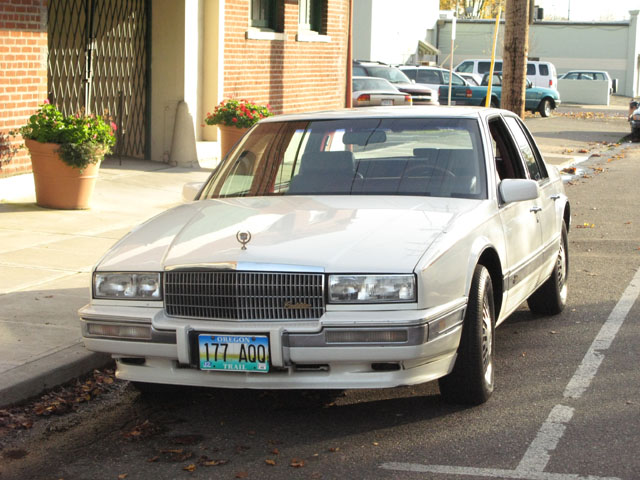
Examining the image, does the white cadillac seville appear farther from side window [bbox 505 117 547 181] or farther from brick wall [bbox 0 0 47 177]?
brick wall [bbox 0 0 47 177]

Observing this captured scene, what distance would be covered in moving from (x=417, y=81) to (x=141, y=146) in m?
21.8

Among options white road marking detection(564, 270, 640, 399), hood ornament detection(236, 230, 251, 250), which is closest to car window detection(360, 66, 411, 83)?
white road marking detection(564, 270, 640, 399)

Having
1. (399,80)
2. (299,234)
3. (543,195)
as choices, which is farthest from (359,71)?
(299,234)

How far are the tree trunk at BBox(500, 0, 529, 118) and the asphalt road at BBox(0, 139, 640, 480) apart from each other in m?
12.6

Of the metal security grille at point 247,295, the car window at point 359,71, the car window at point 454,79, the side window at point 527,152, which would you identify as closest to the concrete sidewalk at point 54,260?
the metal security grille at point 247,295

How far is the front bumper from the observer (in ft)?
15.6

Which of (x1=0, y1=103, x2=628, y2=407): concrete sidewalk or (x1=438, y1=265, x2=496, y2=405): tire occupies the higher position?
(x1=438, y1=265, x2=496, y2=405): tire

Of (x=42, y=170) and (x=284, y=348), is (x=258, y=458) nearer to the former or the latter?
(x=284, y=348)

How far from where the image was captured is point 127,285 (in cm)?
512

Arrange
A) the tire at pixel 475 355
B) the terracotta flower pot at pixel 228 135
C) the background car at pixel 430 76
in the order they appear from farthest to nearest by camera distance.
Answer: the background car at pixel 430 76 → the terracotta flower pot at pixel 228 135 → the tire at pixel 475 355

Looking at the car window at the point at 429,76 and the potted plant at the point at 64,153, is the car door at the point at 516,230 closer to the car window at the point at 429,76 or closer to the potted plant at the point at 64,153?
the potted plant at the point at 64,153

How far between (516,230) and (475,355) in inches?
51.7

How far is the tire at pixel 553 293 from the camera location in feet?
25.1

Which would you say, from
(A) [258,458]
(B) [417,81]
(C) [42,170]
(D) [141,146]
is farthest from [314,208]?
(B) [417,81]
